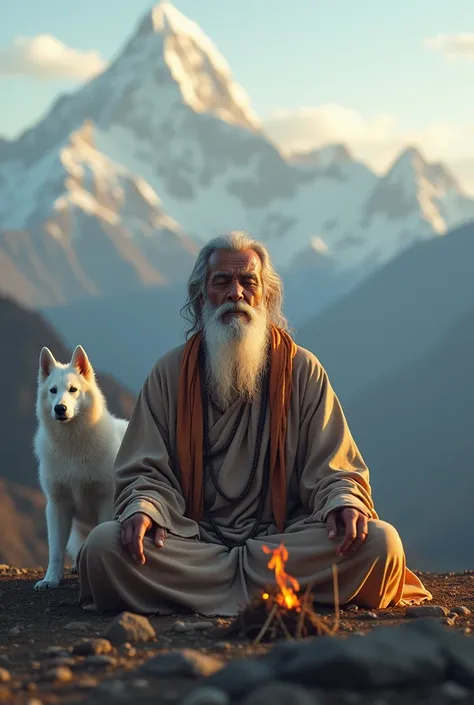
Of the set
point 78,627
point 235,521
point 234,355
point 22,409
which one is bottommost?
point 78,627

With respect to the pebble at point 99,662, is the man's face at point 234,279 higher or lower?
higher

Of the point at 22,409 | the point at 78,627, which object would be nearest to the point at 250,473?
the point at 78,627

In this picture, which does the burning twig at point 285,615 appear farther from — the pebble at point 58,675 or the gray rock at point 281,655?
the pebble at point 58,675

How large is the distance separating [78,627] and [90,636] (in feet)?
0.77

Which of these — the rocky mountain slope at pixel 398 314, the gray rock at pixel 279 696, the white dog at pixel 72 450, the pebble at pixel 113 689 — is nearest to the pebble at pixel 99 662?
the pebble at pixel 113 689

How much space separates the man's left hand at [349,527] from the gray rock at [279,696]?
6.87 feet

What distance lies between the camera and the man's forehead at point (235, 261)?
20.1 feet

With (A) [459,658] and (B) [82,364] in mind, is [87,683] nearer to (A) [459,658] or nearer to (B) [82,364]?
(A) [459,658]

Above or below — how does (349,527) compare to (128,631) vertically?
above

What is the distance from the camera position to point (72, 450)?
735 cm

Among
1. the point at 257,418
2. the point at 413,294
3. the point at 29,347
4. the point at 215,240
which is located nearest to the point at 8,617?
the point at 257,418

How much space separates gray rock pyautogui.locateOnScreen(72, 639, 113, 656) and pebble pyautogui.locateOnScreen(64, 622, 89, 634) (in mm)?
690

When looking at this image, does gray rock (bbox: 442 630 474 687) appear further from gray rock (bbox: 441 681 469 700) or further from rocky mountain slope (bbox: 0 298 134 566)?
rocky mountain slope (bbox: 0 298 134 566)

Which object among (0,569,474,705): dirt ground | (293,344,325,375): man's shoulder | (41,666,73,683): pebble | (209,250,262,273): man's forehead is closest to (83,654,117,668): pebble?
(0,569,474,705): dirt ground
